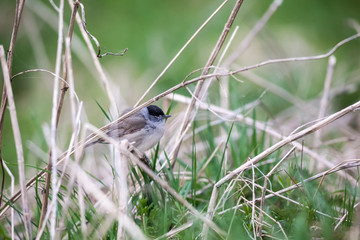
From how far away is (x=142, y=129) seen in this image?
321 cm

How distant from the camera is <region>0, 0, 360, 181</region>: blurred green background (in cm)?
462

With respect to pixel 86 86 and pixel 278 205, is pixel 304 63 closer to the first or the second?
pixel 86 86

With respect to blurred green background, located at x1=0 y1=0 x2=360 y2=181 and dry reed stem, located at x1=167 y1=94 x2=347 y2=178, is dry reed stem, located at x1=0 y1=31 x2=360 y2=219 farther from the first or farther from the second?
blurred green background, located at x1=0 y1=0 x2=360 y2=181

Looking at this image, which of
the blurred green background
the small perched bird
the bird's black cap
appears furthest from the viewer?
the blurred green background

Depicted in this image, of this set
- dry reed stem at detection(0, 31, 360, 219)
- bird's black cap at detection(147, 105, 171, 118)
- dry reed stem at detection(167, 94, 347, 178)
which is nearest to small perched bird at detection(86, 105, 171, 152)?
bird's black cap at detection(147, 105, 171, 118)

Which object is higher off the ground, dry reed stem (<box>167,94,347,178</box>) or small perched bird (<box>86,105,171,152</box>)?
small perched bird (<box>86,105,171,152</box>)

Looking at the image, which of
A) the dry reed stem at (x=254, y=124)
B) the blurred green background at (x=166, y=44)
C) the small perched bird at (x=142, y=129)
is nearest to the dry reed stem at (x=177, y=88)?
the dry reed stem at (x=254, y=124)

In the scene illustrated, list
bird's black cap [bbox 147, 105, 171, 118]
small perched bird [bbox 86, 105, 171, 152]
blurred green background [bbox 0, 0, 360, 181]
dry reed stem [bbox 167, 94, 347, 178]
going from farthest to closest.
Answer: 1. blurred green background [bbox 0, 0, 360, 181]
2. bird's black cap [bbox 147, 105, 171, 118]
3. small perched bird [bbox 86, 105, 171, 152]
4. dry reed stem [bbox 167, 94, 347, 178]

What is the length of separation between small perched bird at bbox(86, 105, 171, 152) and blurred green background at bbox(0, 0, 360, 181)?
3.83 ft

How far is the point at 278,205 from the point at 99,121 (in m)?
2.62

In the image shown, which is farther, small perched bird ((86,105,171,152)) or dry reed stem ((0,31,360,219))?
small perched bird ((86,105,171,152))

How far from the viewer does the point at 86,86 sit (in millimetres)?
5023

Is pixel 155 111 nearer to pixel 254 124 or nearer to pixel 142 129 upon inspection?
pixel 142 129

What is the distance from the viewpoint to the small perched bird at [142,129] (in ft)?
9.91
